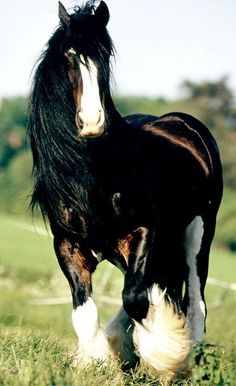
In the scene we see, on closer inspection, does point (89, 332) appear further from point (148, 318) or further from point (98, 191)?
point (98, 191)

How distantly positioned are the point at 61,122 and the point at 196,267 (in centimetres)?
217

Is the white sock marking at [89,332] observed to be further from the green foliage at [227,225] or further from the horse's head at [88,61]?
the green foliage at [227,225]

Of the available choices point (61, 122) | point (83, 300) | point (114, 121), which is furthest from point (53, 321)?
point (61, 122)

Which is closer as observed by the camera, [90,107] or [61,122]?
[90,107]

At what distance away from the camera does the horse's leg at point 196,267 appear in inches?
299

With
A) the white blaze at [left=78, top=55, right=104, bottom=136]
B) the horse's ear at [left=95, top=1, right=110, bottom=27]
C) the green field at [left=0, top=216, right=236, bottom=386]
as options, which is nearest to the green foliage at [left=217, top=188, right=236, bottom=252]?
the green field at [left=0, top=216, right=236, bottom=386]

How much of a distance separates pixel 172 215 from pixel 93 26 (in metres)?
1.69

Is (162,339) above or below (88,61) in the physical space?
below

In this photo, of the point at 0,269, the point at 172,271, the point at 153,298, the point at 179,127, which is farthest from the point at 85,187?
the point at 0,269

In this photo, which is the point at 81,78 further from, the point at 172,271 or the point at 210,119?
the point at 210,119

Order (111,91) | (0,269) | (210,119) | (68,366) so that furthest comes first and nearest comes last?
1. (210,119)
2. (0,269)
3. (111,91)
4. (68,366)

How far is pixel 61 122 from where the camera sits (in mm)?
6203

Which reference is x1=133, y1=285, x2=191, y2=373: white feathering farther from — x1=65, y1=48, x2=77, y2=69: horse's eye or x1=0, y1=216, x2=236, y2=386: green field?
x1=65, y1=48, x2=77, y2=69: horse's eye

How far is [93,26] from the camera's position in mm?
6250
